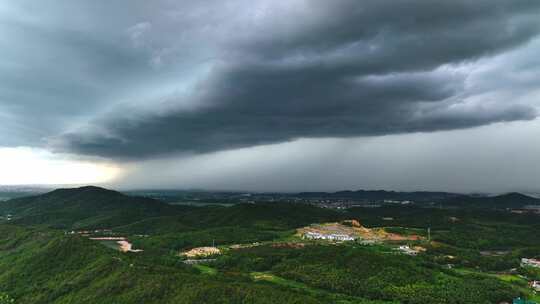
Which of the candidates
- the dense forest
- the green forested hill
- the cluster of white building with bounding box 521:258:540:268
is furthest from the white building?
the green forested hill

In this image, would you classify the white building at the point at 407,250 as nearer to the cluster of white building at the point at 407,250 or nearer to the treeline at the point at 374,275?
the cluster of white building at the point at 407,250

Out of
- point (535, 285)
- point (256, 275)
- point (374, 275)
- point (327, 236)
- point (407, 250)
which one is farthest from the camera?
point (327, 236)

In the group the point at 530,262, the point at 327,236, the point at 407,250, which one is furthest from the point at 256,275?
the point at 530,262

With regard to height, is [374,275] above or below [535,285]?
above

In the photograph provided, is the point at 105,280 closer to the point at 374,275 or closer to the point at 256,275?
the point at 256,275

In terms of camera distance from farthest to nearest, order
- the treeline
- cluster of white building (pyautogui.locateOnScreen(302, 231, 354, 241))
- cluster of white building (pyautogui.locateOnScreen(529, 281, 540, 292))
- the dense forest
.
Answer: cluster of white building (pyautogui.locateOnScreen(302, 231, 354, 241)) < cluster of white building (pyautogui.locateOnScreen(529, 281, 540, 292)) < the treeline < the dense forest

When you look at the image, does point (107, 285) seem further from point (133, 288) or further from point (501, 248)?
point (501, 248)

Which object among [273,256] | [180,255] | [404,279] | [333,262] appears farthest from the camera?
[180,255]

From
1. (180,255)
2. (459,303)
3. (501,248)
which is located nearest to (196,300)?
(459,303)

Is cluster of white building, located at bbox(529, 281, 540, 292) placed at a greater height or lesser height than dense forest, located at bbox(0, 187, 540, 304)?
lesser

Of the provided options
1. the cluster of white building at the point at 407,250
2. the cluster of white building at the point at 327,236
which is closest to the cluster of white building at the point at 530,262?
the cluster of white building at the point at 407,250

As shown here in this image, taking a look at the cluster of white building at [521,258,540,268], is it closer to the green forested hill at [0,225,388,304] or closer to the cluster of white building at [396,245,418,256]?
the cluster of white building at [396,245,418,256]
